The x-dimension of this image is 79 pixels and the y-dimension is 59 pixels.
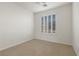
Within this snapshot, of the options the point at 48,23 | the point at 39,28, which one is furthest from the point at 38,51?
the point at 39,28

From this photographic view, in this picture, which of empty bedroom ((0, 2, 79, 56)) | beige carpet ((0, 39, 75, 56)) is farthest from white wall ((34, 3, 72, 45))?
beige carpet ((0, 39, 75, 56))

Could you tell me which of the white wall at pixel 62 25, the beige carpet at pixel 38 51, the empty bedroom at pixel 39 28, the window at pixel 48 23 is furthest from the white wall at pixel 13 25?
the white wall at pixel 62 25

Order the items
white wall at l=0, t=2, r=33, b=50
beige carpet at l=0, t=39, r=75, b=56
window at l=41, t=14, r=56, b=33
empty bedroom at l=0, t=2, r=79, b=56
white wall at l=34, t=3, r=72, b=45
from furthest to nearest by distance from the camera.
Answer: window at l=41, t=14, r=56, b=33 → white wall at l=34, t=3, r=72, b=45 → white wall at l=0, t=2, r=33, b=50 → empty bedroom at l=0, t=2, r=79, b=56 → beige carpet at l=0, t=39, r=75, b=56

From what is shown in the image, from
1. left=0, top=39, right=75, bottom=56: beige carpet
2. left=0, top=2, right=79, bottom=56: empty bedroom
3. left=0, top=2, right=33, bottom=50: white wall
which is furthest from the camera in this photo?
left=0, top=2, right=33, bottom=50: white wall

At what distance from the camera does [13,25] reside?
4324 mm

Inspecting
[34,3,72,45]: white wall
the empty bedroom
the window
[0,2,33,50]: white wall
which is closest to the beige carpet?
the empty bedroom

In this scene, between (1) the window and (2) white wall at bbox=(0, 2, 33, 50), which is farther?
(1) the window

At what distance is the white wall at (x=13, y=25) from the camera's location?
3.71 metres

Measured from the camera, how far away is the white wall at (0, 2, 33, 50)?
12.2 ft

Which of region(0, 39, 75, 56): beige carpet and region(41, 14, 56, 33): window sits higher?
region(41, 14, 56, 33): window

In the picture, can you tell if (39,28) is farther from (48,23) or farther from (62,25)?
(62,25)

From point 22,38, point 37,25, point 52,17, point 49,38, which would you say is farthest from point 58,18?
point 22,38

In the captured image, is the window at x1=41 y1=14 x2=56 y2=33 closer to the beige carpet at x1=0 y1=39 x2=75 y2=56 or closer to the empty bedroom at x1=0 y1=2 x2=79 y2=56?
the empty bedroom at x1=0 y1=2 x2=79 y2=56

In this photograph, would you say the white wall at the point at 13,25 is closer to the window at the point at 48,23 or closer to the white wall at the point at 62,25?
the window at the point at 48,23
